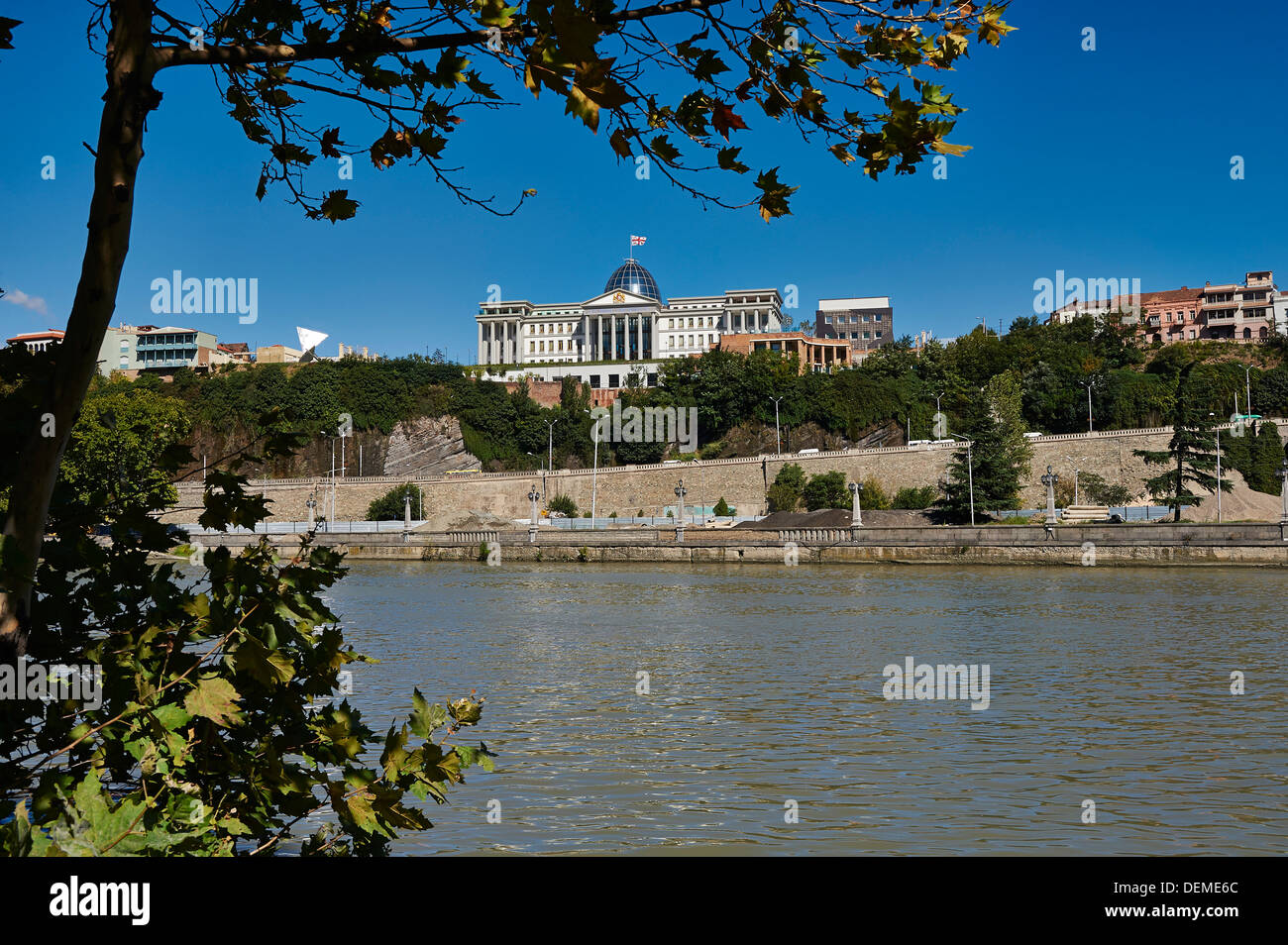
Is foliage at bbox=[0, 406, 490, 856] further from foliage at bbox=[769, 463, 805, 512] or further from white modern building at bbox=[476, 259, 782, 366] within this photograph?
white modern building at bbox=[476, 259, 782, 366]

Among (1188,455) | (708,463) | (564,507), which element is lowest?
(564,507)

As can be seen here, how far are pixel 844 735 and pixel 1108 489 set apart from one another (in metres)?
50.7

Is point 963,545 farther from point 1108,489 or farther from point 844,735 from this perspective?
point 844,735

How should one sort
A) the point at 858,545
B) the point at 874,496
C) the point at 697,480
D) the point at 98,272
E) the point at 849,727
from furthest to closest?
the point at 697,480 < the point at 874,496 < the point at 858,545 < the point at 849,727 < the point at 98,272

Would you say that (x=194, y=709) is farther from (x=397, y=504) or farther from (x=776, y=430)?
(x=776, y=430)

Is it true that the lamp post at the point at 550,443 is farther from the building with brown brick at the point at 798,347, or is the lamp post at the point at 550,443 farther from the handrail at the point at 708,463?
the building with brown brick at the point at 798,347

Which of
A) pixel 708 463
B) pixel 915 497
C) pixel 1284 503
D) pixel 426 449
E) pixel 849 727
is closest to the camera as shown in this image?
pixel 849 727

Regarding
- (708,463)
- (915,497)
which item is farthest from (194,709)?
(708,463)

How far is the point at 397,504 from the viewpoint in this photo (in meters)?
62.4

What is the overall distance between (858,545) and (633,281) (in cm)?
6875

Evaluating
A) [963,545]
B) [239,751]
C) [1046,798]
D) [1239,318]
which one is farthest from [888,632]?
[1239,318]

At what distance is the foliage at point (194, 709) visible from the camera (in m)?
2.97

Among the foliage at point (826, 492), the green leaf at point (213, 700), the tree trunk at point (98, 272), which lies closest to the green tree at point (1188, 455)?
the foliage at point (826, 492)

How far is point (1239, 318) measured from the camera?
84.9 metres
